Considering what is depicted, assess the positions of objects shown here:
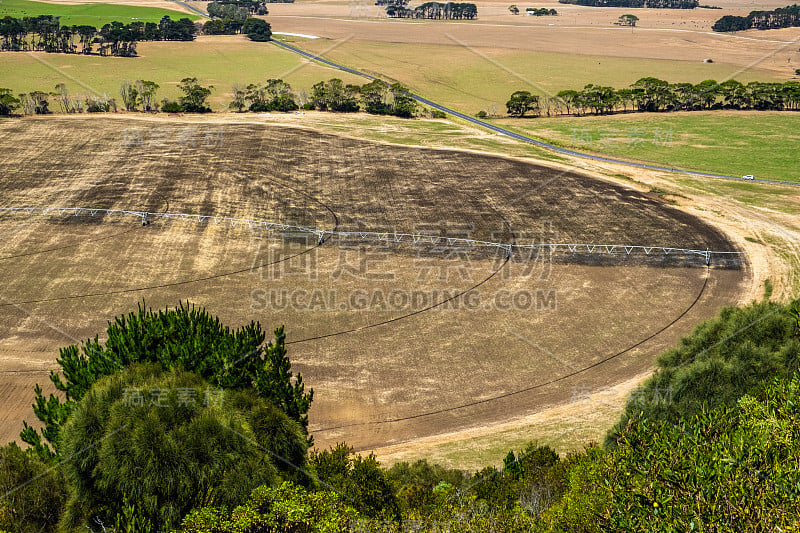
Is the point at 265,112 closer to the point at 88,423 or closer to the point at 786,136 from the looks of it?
the point at 786,136

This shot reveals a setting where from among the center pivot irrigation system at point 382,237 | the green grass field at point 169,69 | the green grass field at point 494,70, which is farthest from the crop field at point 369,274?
the green grass field at point 494,70

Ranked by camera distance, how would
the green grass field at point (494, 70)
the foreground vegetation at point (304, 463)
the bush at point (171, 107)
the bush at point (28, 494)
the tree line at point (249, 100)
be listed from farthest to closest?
the green grass field at point (494, 70) → the bush at point (171, 107) → the tree line at point (249, 100) → the bush at point (28, 494) → the foreground vegetation at point (304, 463)

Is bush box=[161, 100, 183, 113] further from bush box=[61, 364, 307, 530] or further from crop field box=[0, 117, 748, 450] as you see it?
bush box=[61, 364, 307, 530]

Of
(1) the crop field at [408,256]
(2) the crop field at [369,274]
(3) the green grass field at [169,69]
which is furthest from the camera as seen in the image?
(3) the green grass field at [169,69]

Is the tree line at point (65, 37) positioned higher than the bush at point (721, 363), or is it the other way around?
the tree line at point (65, 37)

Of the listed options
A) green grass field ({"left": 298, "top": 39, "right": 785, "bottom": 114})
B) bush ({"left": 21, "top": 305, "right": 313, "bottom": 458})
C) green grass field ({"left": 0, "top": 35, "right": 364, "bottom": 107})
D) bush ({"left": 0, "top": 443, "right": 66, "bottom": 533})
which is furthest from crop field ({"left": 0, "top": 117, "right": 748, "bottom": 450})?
green grass field ({"left": 298, "top": 39, "right": 785, "bottom": 114})

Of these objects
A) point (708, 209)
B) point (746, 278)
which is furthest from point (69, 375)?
point (708, 209)

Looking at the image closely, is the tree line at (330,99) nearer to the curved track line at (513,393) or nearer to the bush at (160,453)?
the curved track line at (513,393)
